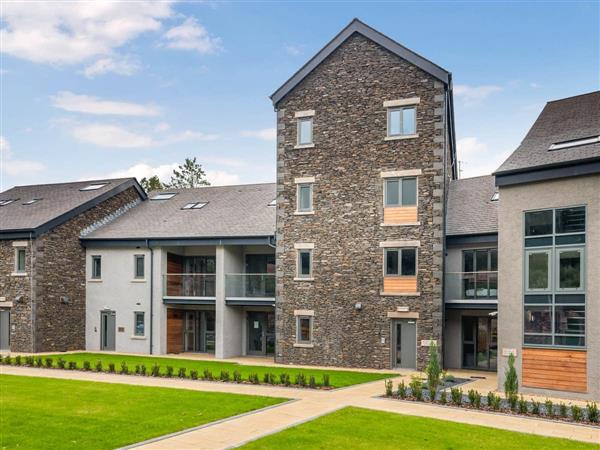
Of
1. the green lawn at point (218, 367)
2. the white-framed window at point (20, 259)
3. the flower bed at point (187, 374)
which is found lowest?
the green lawn at point (218, 367)

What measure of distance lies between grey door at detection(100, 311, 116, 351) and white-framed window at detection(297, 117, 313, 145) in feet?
39.9

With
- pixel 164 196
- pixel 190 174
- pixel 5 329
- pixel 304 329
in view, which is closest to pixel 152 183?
pixel 190 174

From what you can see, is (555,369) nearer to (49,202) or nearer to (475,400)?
(475,400)

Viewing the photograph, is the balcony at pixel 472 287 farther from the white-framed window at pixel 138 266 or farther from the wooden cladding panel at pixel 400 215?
the white-framed window at pixel 138 266

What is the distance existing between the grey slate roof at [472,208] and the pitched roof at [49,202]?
16.5 metres

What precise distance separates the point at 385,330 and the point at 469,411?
904 cm

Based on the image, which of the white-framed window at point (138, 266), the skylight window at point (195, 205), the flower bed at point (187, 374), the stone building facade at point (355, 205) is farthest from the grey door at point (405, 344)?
the skylight window at point (195, 205)

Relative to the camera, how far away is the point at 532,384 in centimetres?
1839

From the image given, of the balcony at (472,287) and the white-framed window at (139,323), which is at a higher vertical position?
the balcony at (472,287)

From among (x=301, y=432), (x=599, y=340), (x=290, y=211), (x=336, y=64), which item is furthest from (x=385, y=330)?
(x=301, y=432)

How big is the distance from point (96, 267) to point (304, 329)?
11.4 m

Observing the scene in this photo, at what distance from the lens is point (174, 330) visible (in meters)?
30.1

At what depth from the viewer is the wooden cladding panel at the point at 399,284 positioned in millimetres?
24125

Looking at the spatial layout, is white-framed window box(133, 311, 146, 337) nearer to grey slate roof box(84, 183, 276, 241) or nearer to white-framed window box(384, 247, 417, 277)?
grey slate roof box(84, 183, 276, 241)
